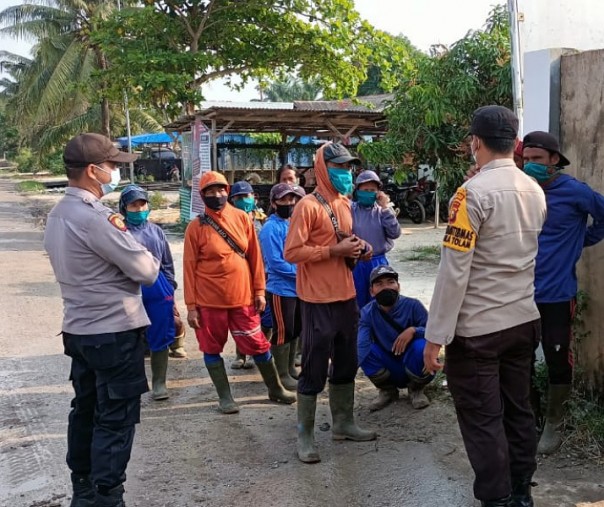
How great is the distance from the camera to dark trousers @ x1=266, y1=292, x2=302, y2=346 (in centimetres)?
498

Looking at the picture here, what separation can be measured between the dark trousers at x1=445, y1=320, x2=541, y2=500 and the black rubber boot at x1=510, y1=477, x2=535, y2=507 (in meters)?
0.13

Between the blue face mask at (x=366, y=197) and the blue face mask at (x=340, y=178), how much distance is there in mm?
1312

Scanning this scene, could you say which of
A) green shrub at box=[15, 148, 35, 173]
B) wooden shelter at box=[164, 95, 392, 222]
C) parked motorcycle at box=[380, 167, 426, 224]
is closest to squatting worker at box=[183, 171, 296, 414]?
wooden shelter at box=[164, 95, 392, 222]

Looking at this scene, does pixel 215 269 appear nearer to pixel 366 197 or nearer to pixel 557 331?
pixel 366 197

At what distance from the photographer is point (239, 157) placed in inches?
705

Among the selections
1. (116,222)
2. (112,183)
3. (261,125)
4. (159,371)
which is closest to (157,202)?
(261,125)

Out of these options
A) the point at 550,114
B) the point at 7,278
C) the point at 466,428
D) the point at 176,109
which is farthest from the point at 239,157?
the point at 466,428

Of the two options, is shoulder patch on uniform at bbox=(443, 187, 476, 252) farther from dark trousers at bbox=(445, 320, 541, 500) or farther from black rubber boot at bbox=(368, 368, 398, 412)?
black rubber boot at bbox=(368, 368, 398, 412)

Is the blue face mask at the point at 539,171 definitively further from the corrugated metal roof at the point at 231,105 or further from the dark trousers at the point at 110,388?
the corrugated metal roof at the point at 231,105

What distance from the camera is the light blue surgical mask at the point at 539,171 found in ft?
11.5

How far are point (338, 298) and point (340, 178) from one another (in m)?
0.71

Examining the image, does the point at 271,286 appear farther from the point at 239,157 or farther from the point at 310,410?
the point at 239,157

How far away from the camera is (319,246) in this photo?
12.3ft

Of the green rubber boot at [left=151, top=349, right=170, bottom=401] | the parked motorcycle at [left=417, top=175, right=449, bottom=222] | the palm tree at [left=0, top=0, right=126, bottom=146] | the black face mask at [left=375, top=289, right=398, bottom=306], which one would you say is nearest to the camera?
the black face mask at [left=375, top=289, right=398, bottom=306]
